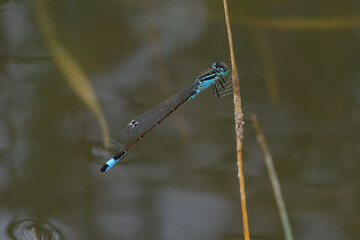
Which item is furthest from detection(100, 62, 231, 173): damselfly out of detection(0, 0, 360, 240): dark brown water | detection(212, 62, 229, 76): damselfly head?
detection(0, 0, 360, 240): dark brown water

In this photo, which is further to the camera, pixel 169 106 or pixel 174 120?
pixel 174 120

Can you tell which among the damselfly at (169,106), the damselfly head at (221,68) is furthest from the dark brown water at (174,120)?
the damselfly head at (221,68)

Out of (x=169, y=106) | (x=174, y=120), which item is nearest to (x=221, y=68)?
(x=169, y=106)

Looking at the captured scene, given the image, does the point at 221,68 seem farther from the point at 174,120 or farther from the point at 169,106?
the point at 174,120

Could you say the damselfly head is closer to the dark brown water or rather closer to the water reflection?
the dark brown water

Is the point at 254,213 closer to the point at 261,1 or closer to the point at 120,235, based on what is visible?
the point at 120,235

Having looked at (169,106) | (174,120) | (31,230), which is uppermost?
(174,120)

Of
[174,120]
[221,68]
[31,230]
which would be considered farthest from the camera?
[174,120]

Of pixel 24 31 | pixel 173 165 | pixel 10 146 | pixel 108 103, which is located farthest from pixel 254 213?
pixel 24 31
